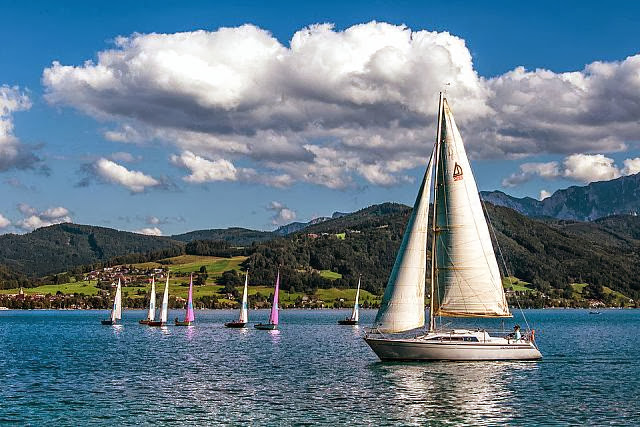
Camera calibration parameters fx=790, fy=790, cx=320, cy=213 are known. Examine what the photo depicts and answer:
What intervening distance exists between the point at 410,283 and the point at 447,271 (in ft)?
14.2

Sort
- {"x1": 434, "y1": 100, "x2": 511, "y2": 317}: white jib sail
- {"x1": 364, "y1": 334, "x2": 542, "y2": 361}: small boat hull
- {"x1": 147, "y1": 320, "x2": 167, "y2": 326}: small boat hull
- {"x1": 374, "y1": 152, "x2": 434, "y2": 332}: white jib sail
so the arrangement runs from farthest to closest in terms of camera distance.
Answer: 1. {"x1": 147, "y1": 320, "x2": 167, "y2": 326}: small boat hull
2. {"x1": 434, "y1": 100, "x2": 511, "y2": 317}: white jib sail
3. {"x1": 374, "y1": 152, "x2": 434, "y2": 332}: white jib sail
4. {"x1": 364, "y1": 334, "x2": 542, "y2": 361}: small boat hull

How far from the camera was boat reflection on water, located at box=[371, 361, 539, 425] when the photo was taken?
174 feet

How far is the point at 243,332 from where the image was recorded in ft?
543

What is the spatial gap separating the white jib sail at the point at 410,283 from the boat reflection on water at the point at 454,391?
15.0 ft

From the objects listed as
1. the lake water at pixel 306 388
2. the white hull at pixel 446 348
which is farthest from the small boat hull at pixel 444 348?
the lake water at pixel 306 388

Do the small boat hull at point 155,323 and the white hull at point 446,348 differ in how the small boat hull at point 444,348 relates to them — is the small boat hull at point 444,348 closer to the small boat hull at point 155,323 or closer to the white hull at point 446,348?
the white hull at point 446,348

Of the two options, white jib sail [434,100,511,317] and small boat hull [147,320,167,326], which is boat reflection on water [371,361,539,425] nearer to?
white jib sail [434,100,511,317]

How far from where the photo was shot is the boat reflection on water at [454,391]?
174ft

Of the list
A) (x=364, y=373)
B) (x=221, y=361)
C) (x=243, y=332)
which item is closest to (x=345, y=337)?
(x=243, y=332)

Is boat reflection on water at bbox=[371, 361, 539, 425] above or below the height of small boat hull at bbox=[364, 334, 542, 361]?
below

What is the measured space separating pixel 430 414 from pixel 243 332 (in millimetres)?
114946

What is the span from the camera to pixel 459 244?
8019 centimetres

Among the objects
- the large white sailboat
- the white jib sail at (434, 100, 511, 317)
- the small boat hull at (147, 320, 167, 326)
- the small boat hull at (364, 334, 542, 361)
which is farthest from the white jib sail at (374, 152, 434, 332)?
the small boat hull at (147, 320, 167, 326)

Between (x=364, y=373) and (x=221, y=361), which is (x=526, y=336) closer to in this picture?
(x=364, y=373)
